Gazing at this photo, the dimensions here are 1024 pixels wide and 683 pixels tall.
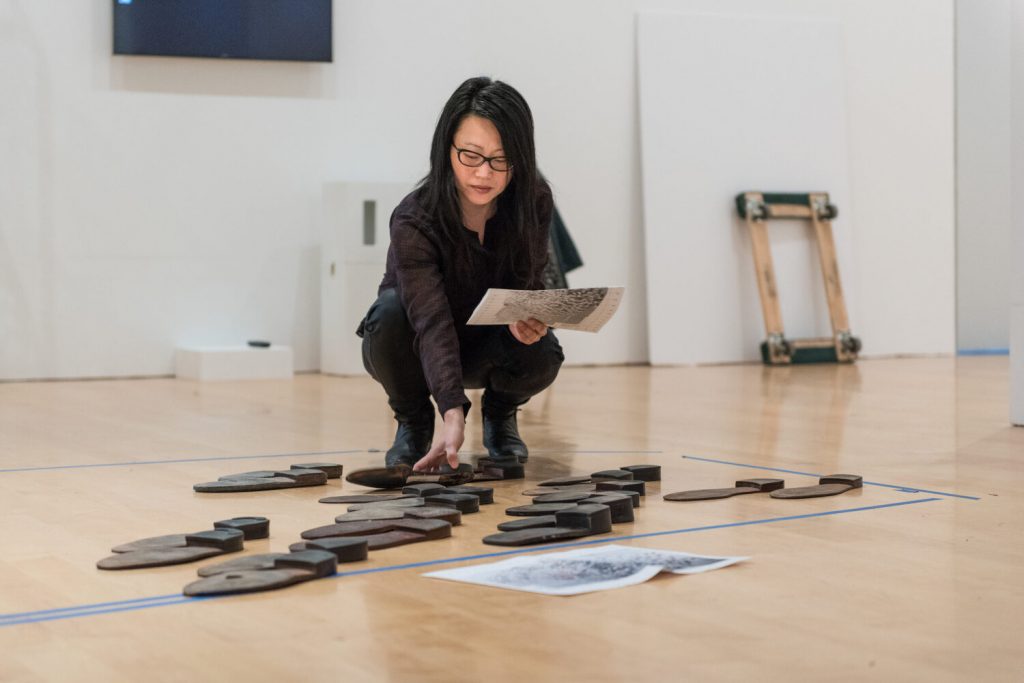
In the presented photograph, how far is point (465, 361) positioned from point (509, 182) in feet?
1.41

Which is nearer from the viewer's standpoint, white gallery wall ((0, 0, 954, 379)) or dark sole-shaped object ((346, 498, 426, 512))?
dark sole-shaped object ((346, 498, 426, 512))

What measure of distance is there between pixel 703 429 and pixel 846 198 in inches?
141

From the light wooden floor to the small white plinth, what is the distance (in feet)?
5.10

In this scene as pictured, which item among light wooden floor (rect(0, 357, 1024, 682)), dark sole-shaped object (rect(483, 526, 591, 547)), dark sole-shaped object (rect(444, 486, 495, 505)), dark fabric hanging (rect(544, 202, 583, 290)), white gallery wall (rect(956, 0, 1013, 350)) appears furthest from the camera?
white gallery wall (rect(956, 0, 1013, 350))

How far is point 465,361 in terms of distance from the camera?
281 centimetres

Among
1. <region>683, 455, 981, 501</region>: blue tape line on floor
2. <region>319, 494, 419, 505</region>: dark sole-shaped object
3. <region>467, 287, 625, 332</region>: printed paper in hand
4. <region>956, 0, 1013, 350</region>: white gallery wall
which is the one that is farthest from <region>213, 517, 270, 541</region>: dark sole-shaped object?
<region>956, 0, 1013, 350</region>: white gallery wall

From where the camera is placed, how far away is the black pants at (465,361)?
270cm

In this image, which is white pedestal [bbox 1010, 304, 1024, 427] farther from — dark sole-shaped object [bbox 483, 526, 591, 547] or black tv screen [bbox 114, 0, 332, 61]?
black tv screen [bbox 114, 0, 332, 61]

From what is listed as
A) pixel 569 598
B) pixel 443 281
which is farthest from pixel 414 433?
pixel 569 598

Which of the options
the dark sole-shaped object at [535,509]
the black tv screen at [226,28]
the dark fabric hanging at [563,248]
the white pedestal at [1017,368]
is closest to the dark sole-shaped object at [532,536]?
the dark sole-shaped object at [535,509]

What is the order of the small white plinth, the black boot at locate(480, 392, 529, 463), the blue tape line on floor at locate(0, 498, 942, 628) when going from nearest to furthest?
the blue tape line on floor at locate(0, 498, 942, 628), the black boot at locate(480, 392, 529, 463), the small white plinth

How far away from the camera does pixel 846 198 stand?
6.76 m

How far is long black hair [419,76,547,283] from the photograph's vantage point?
2494 millimetres

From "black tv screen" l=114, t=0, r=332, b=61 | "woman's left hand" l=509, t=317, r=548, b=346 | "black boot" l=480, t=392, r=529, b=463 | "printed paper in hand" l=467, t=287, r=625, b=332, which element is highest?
"black tv screen" l=114, t=0, r=332, b=61
